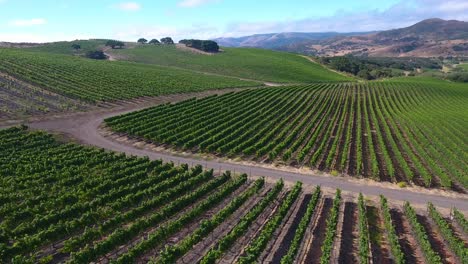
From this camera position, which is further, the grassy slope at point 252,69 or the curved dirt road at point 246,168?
the grassy slope at point 252,69

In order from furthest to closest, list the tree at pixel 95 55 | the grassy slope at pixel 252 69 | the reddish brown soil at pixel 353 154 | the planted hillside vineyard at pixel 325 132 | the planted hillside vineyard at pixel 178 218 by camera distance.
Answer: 1. the tree at pixel 95 55
2. the grassy slope at pixel 252 69
3. the planted hillside vineyard at pixel 325 132
4. the reddish brown soil at pixel 353 154
5. the planted hillside vineyard at pixel 178 218

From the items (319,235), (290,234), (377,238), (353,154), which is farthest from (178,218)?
(353,154)

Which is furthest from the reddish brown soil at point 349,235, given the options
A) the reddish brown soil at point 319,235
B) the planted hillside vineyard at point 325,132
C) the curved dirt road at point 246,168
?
the planted hillside vineyard at point 325,132

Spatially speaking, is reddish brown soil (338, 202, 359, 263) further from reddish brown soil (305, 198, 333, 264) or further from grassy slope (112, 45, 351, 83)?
grassy slope (112, 45, 351, 83)

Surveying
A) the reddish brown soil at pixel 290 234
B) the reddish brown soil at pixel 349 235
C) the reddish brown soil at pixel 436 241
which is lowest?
the reddish brown soil at pixel 436 241

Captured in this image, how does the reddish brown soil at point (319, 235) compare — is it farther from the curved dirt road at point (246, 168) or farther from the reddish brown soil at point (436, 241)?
the reddish brown soil at point (436, 241)

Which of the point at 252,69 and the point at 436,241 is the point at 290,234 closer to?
the point at 436,241

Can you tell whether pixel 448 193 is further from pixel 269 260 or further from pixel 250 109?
pixel 250 109
